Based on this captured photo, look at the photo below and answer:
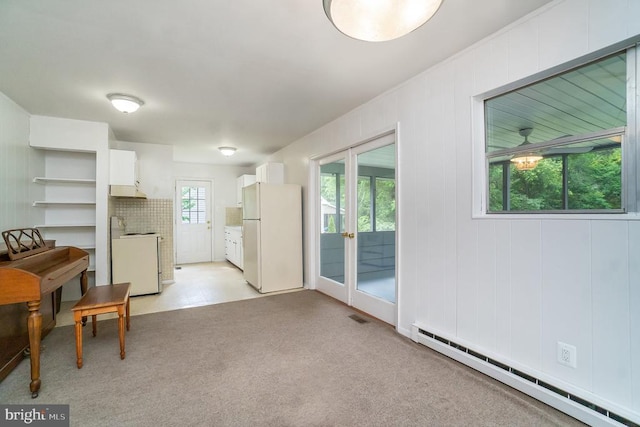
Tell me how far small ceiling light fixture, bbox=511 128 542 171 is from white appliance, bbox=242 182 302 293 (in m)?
3.18

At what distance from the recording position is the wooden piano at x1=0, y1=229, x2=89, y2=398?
184cm

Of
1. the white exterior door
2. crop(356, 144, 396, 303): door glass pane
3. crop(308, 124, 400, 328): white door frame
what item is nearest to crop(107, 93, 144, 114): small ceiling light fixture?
crop(308, 124, 400, 328): white door frame

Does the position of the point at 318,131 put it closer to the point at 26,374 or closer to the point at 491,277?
the point at 491,277

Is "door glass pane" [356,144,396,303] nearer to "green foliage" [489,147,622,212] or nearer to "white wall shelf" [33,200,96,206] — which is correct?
"green foliage" [489,147,622,212]

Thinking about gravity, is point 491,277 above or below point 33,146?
below

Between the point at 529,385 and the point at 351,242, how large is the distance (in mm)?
2229

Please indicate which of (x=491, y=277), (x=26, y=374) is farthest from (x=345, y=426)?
(x=26, y=374)

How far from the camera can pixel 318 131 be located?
4.38m

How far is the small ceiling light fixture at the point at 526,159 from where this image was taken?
1940mm

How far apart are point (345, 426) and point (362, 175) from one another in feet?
8.67

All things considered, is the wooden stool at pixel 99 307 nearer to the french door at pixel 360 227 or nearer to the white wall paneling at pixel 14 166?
the white wall paneling at pixel 14 166

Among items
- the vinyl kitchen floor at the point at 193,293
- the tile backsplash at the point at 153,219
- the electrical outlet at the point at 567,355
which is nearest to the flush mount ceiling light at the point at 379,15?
the electrical outlet at the point at 567,355

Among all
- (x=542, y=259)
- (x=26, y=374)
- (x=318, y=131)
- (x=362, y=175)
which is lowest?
(x=26, y=374)

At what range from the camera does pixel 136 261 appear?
13.7ft
